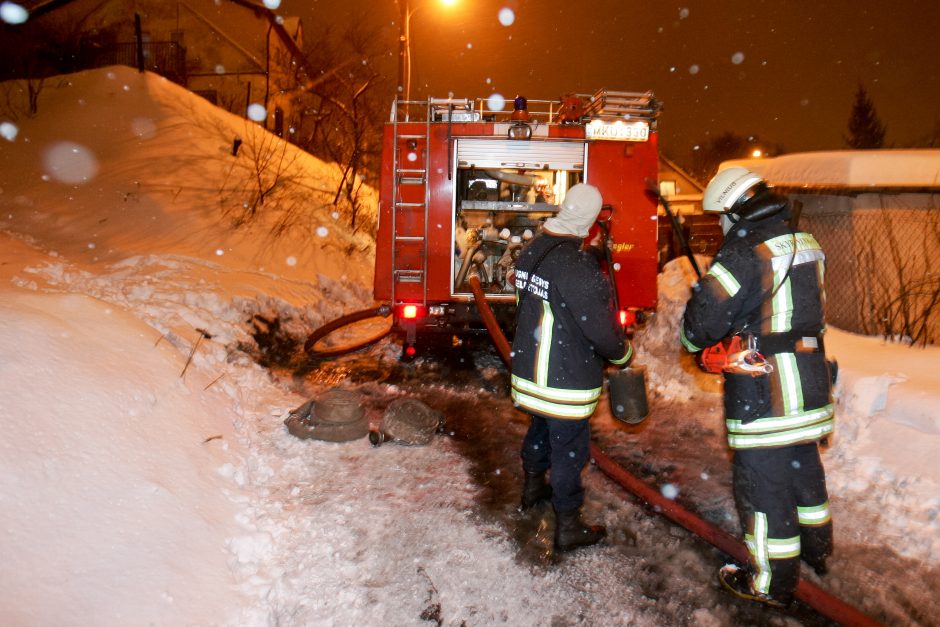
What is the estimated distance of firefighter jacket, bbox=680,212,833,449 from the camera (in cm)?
265

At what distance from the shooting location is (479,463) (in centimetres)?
430

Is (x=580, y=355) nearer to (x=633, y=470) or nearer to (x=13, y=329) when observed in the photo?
(x=633, y=470)

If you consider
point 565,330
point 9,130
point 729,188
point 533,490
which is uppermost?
point 9,130

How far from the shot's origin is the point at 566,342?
306 cm

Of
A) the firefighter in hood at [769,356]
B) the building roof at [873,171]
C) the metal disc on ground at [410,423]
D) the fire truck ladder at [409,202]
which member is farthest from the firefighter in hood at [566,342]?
the building roof at [873,171]

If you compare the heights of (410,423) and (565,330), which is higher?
(565,330)

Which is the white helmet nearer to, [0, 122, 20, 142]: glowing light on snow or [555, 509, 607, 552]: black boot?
[555, 509, 607, 552]: black boot

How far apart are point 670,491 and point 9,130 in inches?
633

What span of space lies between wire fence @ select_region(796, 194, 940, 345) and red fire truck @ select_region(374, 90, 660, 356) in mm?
1841

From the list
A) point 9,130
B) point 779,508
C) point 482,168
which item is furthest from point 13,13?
point 779,508

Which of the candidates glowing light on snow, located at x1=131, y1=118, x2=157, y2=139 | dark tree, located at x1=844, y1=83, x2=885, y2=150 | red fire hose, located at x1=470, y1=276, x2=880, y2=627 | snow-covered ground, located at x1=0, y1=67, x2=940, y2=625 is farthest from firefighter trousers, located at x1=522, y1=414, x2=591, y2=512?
dark tree, located at x1=844, y1=83, x2=885, y2=150

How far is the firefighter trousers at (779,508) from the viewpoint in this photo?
269cm

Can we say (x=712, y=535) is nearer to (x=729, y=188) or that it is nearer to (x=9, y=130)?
(x=729, y=188)

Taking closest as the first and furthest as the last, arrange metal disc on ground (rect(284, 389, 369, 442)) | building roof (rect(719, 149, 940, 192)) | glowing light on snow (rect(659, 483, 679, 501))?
glowing light on snow (rect(659, 483, 679, 501)) < metal disc on ground (rect(284, 389, 369, 442)) < building roof (rect(719, 149, 940, 192))
